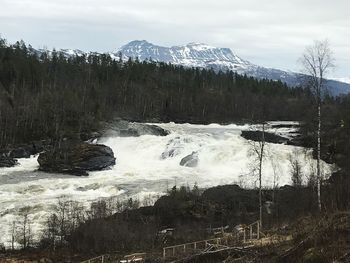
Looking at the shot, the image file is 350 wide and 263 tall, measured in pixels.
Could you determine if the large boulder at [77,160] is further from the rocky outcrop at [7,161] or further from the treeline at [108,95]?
the treeline at [108,95]

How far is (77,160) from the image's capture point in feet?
188

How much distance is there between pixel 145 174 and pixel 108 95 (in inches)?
2434

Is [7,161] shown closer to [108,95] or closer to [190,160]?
[190,160]

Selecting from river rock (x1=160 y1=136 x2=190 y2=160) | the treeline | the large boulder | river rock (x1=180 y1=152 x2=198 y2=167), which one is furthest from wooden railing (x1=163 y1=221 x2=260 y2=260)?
the treeline

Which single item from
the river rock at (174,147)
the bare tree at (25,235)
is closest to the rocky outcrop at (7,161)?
the river rock at (174,147)

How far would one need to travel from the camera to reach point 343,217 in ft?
42.6

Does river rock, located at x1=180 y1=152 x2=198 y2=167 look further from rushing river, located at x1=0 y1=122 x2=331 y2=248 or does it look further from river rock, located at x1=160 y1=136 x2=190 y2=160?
river rock, located at x1=160 y1=136 x2=190 y2=160

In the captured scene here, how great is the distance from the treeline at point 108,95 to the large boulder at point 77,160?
1397 centimetres

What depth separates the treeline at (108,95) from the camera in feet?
266

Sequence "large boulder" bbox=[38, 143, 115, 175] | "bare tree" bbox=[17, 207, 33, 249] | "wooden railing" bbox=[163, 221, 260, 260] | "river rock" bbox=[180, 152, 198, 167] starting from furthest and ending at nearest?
"river rock" bbox=[180, 152, 198, 167]
"large boulder" bbox=[38, 143, 115, 175]
"bare tree" bbox=[17, 207, 33, 249]
"wooden railing" bbox=[163, 221, 260, 260]

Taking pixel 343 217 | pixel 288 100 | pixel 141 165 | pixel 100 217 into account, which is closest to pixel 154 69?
pixel 288 100

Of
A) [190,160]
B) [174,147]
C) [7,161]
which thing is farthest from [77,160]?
[174,147]

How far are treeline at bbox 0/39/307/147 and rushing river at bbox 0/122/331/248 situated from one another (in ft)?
39.8

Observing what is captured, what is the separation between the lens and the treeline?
3189 inches
